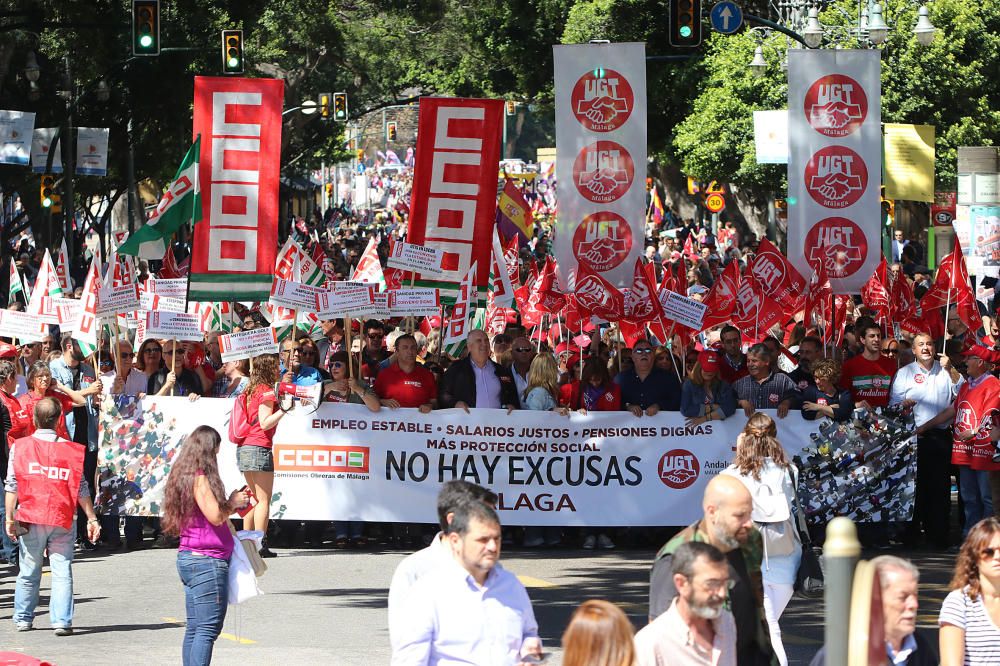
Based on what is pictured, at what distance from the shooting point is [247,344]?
13.4m

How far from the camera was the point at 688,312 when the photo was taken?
1533 cm

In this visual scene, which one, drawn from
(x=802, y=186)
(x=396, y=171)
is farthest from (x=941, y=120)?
(x=396, y=171)

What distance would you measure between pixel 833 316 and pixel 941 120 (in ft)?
74.2

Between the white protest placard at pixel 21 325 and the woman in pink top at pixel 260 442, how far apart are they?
296 centimetres

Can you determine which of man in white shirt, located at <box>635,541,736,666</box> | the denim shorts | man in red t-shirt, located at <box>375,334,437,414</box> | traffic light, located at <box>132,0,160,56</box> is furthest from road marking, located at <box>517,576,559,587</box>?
traffic light, located at <box>132,0,160,56</box>

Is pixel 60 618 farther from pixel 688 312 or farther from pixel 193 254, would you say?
pixel 688 312

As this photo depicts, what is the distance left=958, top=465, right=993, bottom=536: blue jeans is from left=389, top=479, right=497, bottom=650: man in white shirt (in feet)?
25.4

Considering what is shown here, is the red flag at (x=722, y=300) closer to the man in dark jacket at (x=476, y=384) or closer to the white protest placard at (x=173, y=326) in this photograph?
the man in dark jacket at (x=476, y=384)

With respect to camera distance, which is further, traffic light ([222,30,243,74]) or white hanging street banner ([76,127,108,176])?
white hanging street banner ([76,127,108,176])

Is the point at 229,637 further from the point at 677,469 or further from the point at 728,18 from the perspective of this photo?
the point at 728,18

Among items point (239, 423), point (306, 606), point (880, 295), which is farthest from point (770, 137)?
point (306, 606)

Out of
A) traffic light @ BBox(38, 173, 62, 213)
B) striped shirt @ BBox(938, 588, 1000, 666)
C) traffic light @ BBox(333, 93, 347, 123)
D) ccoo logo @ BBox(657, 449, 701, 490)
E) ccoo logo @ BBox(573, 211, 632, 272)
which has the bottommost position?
striped shirt @ BBox(938, 588, 1000, 666)

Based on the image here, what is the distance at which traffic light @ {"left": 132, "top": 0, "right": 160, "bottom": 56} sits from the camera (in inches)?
857

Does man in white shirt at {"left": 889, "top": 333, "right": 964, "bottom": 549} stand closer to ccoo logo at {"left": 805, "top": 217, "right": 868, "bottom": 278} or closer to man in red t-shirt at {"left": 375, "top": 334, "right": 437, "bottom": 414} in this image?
ccoo logo at {"left": 805, "top": 217, "right": 868, "bottom": 278}
